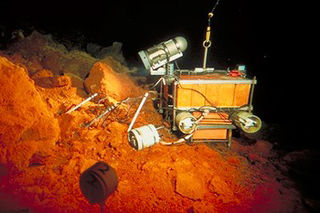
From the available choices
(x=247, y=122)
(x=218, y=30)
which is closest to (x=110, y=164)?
(x=247, y=122)

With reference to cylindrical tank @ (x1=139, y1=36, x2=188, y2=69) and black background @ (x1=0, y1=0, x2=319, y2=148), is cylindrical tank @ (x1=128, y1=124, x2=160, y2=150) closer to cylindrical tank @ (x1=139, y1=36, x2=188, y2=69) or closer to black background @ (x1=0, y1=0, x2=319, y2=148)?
cylindrical tank @ (x1=139, y1=36, x2=188, y2=69)

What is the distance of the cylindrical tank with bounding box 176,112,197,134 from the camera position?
5626 mm

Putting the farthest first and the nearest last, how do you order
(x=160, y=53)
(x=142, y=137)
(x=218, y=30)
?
(x=218, y=30), (x=160, y=53), (x=142, y=137)

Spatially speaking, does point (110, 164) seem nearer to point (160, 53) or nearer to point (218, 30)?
point (160, 53)

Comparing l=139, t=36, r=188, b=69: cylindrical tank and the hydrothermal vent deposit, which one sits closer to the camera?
the hydrothermal vent deposit

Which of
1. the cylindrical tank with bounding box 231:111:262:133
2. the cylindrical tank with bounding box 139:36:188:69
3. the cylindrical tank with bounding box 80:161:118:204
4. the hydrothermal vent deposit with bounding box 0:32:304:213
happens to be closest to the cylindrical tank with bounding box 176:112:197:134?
the hydrothermal vent deposit with bounding box 0:32:304:213

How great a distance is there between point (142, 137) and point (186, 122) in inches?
55.3

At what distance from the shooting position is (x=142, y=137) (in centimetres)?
493

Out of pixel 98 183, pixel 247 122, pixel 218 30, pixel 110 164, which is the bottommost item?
pixel 110 164

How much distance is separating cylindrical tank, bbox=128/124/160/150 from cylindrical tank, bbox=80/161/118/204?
193 centimetres

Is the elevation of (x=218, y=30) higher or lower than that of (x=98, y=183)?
higher

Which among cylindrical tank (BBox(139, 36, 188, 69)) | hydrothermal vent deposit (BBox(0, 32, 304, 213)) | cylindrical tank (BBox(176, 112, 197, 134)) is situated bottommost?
hydrothermal vent deposit (BBox(0, 32, 304, 213))

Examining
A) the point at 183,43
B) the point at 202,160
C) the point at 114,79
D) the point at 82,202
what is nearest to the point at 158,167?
the point at 202,160

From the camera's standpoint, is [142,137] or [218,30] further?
[218,30]
